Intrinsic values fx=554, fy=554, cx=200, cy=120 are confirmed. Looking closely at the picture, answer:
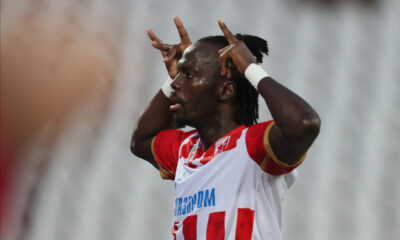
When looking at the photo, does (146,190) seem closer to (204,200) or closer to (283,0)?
(283,0)

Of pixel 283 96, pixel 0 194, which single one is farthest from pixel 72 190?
pixel 283 96

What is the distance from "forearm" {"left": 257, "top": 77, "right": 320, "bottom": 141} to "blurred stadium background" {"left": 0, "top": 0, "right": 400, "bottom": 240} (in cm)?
293

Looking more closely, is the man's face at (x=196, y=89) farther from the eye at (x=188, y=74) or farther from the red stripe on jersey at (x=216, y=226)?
the red stripe on jersey at (x=216, y=226)

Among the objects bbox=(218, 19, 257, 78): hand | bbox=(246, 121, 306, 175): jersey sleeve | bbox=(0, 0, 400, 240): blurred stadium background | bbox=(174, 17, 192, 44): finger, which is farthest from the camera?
bbox=(0, 0, 400, 240): blurred stadium background

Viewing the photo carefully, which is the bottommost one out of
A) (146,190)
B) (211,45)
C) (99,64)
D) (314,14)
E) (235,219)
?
(235,219)

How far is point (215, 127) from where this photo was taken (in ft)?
8.04

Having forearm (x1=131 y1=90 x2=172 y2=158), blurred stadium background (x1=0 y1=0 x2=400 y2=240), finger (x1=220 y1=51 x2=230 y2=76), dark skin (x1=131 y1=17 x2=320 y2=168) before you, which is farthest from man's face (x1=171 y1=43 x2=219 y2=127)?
blurred stadium background (x1=0 y1=0 x2=400 y2=240)

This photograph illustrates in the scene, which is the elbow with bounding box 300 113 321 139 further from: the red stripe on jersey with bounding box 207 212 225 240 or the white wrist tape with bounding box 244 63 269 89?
the red stripe on jersey with bounding box 207 212 225 240

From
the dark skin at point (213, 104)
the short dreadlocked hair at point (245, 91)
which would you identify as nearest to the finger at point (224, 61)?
the dark skin at point (213, 104)

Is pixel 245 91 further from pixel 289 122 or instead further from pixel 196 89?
pixel 289 122

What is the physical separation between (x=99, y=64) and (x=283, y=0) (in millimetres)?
1933

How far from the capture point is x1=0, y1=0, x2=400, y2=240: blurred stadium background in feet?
16.4

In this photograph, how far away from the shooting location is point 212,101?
2.41m

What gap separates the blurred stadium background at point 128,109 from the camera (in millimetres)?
4996
